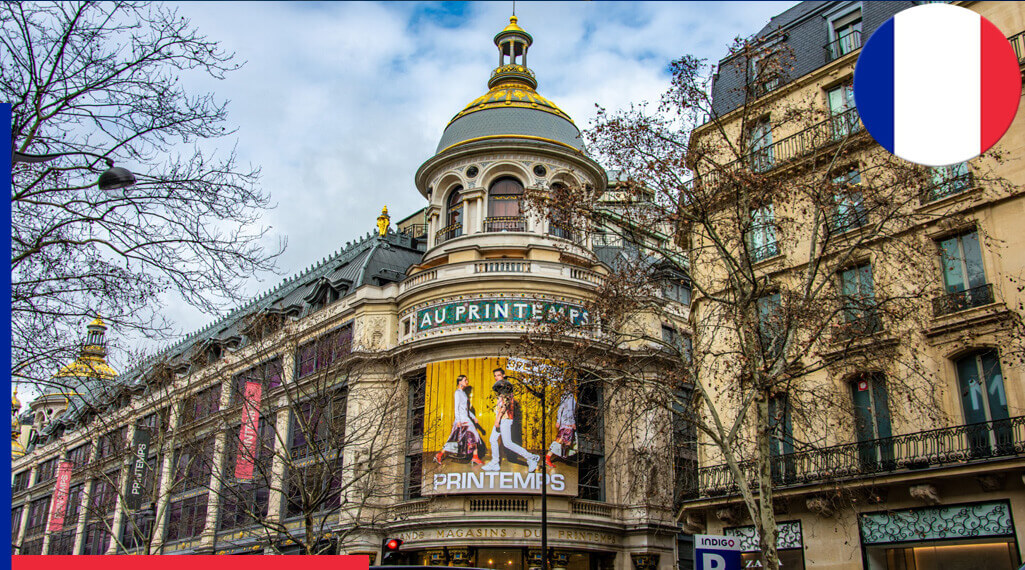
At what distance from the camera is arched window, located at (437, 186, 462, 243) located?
40.8m

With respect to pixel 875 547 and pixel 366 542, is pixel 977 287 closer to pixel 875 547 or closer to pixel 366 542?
pixel 875 547

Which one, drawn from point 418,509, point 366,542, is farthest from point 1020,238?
point 366,542

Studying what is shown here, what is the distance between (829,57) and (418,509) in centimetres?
2271

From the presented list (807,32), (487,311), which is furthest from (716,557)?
(487,311)

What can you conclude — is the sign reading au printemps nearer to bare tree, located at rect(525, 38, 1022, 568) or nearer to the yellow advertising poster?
the yellow advertising poster

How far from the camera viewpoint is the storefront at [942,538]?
58.1 feet

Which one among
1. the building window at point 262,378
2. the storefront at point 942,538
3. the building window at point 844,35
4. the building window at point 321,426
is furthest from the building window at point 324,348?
the storefront at point 942,538

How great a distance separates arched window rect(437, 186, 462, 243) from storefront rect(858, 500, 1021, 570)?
24750 millimetres

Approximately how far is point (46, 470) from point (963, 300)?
236 feet

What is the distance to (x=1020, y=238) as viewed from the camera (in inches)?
750

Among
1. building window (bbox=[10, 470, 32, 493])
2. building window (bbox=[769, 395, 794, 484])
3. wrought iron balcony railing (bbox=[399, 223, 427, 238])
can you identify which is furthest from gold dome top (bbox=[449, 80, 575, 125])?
building window (bbox=[10, 470, 32, 493])

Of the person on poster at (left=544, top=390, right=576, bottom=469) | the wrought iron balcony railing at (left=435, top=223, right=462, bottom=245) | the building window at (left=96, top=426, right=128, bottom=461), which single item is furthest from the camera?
the wrought iron balcony railing at (left=435, top=223, right=462, bottom=245)

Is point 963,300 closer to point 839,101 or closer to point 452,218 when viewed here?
point 839,101

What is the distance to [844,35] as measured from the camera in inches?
952
